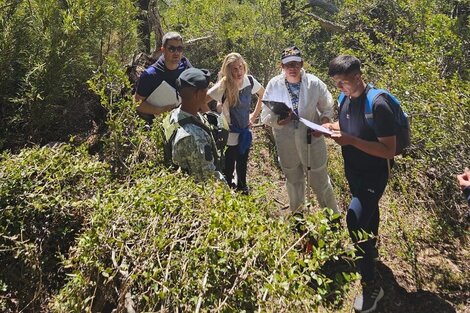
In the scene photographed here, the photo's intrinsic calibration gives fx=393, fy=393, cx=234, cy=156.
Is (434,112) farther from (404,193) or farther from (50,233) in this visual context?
(50,233)

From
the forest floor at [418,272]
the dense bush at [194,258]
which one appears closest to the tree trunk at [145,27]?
the forest floor at [418,272]

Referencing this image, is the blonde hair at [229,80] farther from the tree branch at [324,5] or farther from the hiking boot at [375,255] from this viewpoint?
the tree branch at [324,5]

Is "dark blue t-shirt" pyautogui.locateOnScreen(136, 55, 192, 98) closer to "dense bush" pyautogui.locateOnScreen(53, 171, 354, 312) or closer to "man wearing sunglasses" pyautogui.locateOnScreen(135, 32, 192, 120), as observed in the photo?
"man wearing sunglasses" pyautogui.locateOnScreen(135, 32, 192, 120)

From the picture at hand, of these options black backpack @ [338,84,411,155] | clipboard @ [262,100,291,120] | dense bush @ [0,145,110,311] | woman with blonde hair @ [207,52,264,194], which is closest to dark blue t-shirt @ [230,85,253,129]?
woman with blonde hair @ [207,52,264,194]

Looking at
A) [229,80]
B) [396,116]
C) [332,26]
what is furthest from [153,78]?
[332,26]

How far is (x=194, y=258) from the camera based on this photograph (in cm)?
160

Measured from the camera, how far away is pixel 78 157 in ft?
9.37

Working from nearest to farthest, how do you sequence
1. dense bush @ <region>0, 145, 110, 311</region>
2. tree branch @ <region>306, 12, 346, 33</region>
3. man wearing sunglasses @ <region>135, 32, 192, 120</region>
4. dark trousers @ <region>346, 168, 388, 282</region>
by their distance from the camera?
dense bush @ <region>0, 145, 110, 311</region>
dark trousers @ <region>346, 168, 388, 282</region>
man wearing sunglasses @ <region>135, 32, 192, 120</region>
tree branch @ <region>306, 12, 346, 33</region>

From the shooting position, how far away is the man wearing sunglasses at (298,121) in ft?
11.5

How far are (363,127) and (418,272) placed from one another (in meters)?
1.44

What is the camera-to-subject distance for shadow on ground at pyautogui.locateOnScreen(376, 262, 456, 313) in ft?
9.76

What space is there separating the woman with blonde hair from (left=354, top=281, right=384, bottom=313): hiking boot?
5.97 feet

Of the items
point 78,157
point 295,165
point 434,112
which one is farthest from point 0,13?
point 434,112

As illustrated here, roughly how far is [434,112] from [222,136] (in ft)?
6.42
